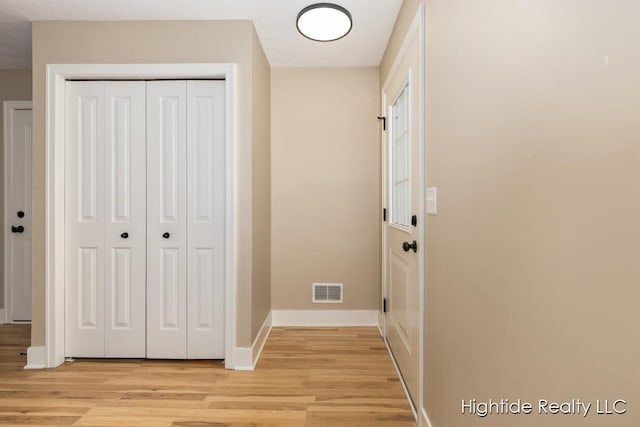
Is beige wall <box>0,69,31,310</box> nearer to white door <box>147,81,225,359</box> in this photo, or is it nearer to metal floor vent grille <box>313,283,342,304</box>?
white door <box>147,81,225,359</box>

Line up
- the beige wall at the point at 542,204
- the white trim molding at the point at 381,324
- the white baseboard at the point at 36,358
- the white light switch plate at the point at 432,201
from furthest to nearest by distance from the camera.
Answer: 1. the white trim molding at the point at 381,324
2. the white baseboard at the point at 36,358
3. the white light switch plate at the point at 432,201
4. the beige wall at the point at 542,204

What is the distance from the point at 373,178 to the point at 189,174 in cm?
173

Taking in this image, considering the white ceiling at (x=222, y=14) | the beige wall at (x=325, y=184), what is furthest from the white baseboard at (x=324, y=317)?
the white ceiling at (x=222, y=14)

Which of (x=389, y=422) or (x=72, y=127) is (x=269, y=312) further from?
(x=72, y=127)

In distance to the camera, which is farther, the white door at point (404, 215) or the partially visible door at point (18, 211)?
the partially visible door at point (18, 211)

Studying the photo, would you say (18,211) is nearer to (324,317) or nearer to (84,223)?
(84,223)

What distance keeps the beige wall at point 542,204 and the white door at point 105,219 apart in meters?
2.26

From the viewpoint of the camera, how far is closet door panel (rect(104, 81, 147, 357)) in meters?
3.01

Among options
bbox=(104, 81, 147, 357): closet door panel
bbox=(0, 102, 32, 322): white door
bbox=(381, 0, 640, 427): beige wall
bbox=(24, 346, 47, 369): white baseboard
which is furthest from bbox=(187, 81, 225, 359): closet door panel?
bbox=(0, 102, 32, 322): white door

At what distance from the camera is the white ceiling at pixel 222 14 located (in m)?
2.70

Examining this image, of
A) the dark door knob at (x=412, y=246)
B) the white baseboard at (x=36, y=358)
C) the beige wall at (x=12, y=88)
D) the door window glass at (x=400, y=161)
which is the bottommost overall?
the white baseboard at (x=36, y=358)

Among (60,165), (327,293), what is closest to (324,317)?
(327,293)

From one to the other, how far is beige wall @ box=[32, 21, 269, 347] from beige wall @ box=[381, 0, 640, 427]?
163 centimetres

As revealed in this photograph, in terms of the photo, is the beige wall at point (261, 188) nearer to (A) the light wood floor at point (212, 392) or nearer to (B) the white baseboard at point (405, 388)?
(A) the light wood floor at point (212, 392)
